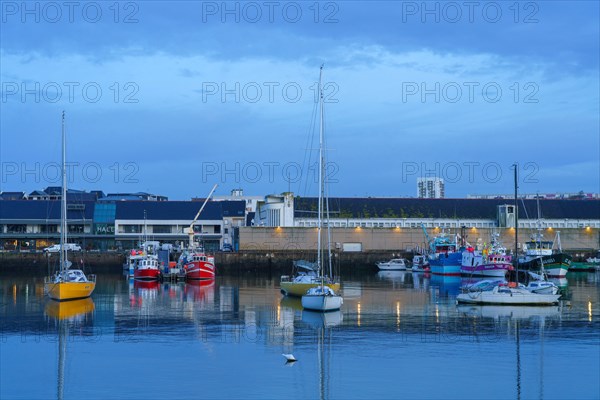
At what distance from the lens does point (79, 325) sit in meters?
37.9

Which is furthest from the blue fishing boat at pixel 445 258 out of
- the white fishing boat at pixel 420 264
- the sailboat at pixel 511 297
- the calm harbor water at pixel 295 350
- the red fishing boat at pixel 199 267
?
the sailboat at pixel 511 297

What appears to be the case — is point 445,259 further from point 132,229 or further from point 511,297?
point 132,229

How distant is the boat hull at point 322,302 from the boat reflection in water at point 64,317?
1078 cm

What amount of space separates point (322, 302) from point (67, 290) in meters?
17.0

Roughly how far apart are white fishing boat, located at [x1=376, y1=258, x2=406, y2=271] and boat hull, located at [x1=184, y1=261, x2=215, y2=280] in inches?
988

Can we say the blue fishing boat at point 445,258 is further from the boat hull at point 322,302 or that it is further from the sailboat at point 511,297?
the boat hull at point 322,302

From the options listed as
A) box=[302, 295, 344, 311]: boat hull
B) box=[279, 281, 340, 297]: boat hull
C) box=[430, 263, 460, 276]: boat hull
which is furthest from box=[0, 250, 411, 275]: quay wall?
box=[302, 295, 344, 311]: boat hull

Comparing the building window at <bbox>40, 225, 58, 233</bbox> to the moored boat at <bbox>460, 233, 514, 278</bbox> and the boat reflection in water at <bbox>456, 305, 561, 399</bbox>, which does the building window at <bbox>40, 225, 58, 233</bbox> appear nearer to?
the moored boat at <bbox>460, 233, 514, 278</bbox>

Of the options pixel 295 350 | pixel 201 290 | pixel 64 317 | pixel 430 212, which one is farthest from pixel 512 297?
pixel 430 212

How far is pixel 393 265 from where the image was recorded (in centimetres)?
9312

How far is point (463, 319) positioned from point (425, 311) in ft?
13.7

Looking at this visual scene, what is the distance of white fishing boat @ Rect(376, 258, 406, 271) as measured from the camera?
304 feet

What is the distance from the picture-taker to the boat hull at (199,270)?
239ft

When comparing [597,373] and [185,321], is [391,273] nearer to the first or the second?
[185,321]
